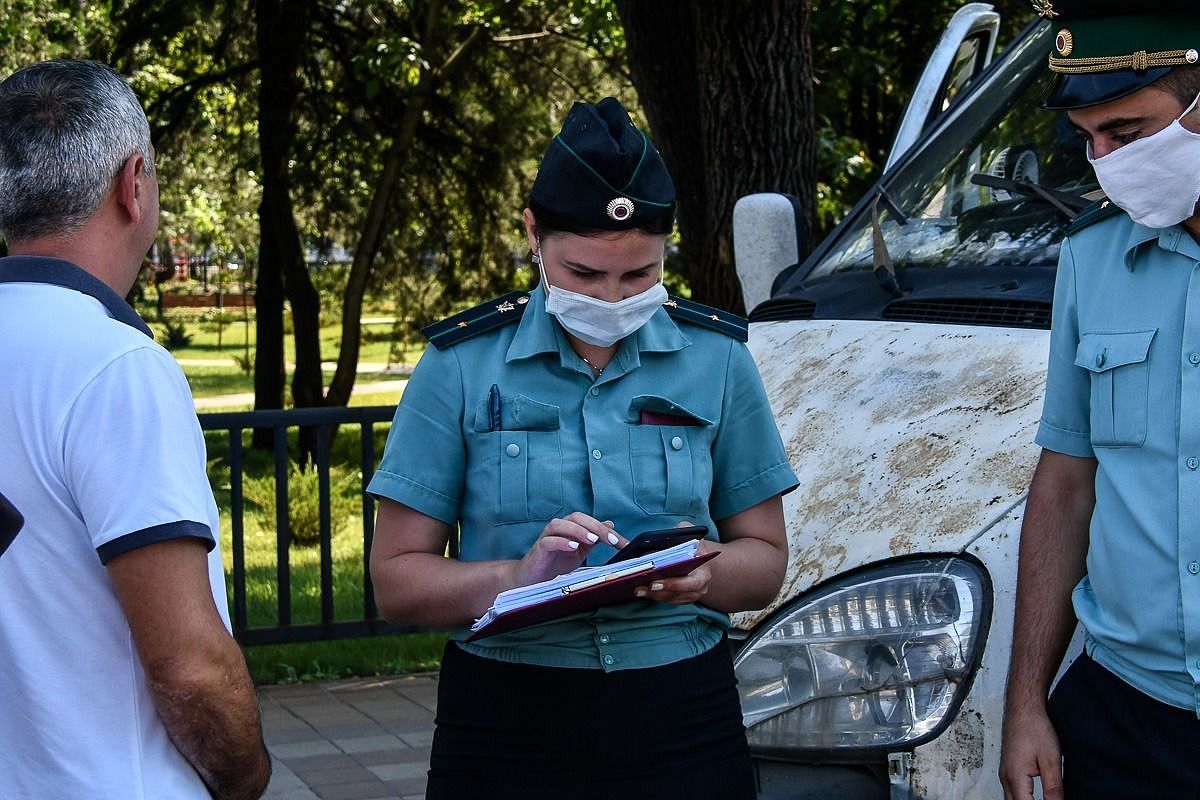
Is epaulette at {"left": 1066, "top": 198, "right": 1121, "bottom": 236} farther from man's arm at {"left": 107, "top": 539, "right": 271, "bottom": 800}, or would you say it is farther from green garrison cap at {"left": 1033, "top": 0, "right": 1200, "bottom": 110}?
man's arm at {"left": 107, "top": 539, "right": 271, "bottom": 800}

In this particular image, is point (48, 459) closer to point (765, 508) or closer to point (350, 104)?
point (765, 508)

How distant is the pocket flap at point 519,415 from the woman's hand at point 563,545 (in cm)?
22

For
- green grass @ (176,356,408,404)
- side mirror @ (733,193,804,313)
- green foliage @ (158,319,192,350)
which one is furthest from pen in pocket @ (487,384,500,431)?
green foliage @ (158,319,192,350)

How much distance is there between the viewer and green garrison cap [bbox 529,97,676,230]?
253cm

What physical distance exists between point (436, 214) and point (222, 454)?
3674mm

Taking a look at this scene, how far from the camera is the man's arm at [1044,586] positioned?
8.20 ft

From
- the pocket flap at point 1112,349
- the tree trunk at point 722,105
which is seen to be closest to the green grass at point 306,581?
the tree trunk at point 722,105

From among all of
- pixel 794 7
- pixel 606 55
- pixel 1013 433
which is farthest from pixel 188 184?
pixel 1013 433

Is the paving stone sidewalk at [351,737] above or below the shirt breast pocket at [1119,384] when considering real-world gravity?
below

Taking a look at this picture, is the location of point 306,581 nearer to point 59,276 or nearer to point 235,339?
point 59,276

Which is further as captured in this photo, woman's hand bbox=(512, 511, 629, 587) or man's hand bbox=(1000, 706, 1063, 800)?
man's hand bbox=(1000, 706, 1063, 800)

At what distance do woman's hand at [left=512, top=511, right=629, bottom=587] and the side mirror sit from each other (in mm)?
2205

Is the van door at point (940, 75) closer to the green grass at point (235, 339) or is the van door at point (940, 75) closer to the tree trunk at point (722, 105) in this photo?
the tree trunk at point (722, 105)

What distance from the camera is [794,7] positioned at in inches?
307
